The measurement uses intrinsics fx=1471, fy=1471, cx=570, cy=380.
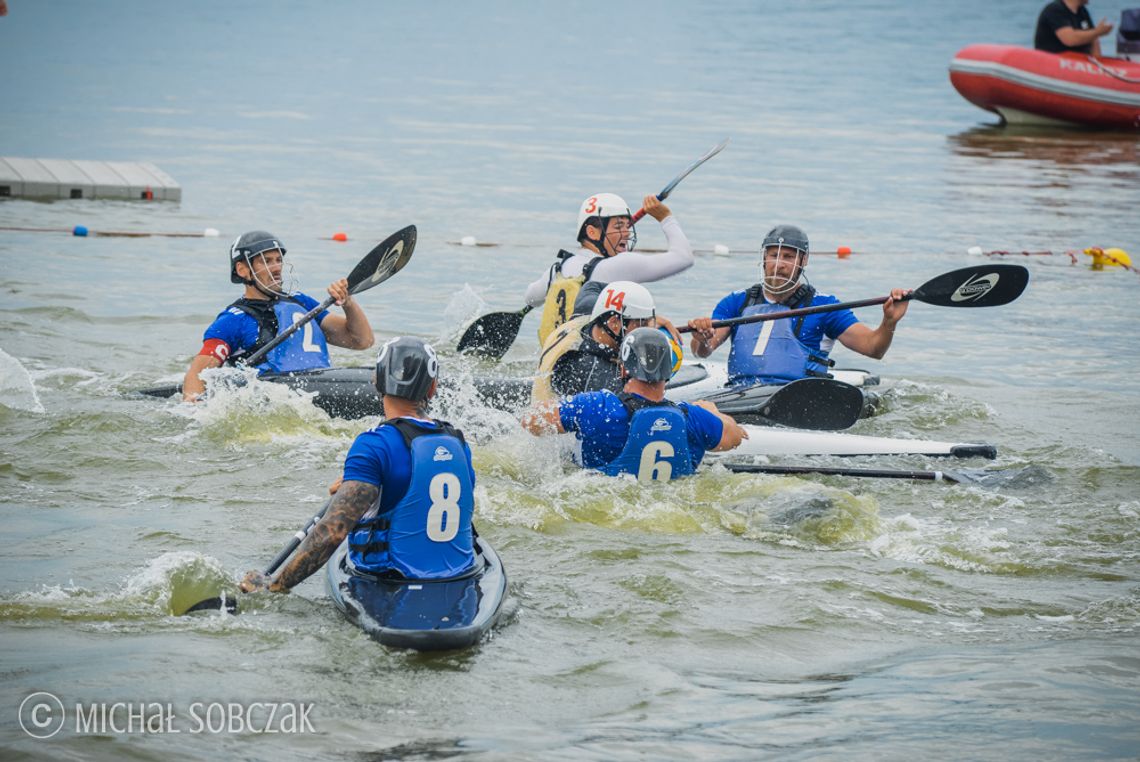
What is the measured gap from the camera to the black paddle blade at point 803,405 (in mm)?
9242

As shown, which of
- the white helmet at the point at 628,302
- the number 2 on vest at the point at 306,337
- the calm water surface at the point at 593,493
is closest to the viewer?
the calm water surface at the point at 593,493

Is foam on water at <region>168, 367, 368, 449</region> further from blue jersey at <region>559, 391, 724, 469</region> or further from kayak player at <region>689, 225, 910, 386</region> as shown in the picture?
kayak player at <region>689, 225, 910, 386</region>

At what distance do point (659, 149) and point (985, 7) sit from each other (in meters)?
36.1

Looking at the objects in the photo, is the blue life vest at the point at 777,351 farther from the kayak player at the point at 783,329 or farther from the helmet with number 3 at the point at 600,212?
the helmet with number 3 at the point at 600,212

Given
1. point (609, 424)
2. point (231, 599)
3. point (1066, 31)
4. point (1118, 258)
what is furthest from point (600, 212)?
point (1066, 31)

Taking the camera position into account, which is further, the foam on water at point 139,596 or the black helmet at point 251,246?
the black helmet at point 251,246

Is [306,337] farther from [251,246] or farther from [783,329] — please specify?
[783,329]

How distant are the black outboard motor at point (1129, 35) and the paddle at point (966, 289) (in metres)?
18.8

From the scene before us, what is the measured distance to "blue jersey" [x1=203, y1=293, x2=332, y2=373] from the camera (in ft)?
31.3

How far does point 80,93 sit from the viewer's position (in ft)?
94.3

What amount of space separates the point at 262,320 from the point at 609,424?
3137 millimetres

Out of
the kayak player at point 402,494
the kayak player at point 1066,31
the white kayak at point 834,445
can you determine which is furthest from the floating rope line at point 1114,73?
the kayak player at point 402,494

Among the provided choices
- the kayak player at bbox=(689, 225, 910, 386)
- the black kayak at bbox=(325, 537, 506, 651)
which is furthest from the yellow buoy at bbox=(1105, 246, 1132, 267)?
the black kayak at bbox=(325, 537, 506, 651)

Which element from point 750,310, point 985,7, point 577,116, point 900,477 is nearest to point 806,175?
point 577,116
